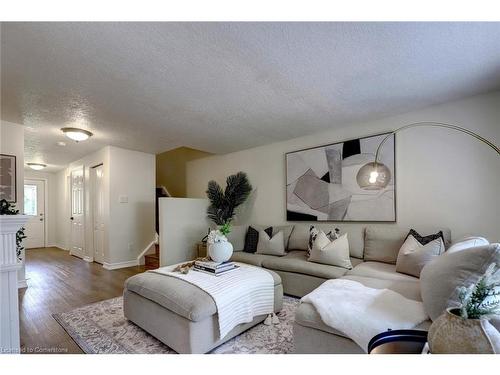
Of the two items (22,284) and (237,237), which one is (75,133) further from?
(237,237)

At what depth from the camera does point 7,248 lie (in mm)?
1655

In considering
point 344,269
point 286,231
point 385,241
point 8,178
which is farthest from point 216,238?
point 8,178

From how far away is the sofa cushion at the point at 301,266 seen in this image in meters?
2.70

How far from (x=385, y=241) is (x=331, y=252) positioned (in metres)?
0.64

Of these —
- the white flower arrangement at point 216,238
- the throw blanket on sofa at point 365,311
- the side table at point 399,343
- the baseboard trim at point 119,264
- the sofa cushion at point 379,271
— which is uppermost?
the white flower arrangement at point 216,238

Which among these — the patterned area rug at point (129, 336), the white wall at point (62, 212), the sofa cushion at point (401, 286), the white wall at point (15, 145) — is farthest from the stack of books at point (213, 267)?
the white wall at point (62, 212)

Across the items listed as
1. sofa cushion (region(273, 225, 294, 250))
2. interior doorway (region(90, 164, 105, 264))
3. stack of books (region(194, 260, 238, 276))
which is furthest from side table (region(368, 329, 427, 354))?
interior doorway (region(90, 164, 105, 264))

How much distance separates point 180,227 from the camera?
437cm

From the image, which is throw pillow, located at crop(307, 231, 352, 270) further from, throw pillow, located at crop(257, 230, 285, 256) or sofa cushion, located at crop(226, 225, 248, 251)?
sofa cushion, located at crop(226, 225, 248, 251)

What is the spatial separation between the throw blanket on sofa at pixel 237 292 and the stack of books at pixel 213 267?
55 millimetres

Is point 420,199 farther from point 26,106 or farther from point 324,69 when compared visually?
point 26,106

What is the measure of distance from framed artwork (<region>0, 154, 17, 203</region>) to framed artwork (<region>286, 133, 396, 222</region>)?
3.84 metres

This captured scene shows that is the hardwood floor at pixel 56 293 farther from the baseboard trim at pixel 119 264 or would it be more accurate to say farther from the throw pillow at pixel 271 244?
the throw pillow at pixel 271 244

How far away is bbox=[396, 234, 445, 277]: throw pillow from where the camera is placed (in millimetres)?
2297
